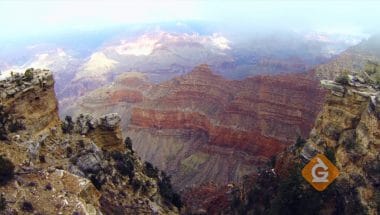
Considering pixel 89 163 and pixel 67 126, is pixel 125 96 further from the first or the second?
pixel 89 163

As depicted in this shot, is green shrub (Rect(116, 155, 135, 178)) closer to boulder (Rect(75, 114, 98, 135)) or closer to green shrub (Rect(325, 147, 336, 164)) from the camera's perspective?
boulder (Rect(75, 114, 98, 135))

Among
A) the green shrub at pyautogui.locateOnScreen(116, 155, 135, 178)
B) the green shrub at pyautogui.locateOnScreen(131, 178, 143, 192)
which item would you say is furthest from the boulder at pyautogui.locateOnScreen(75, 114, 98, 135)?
the green shrub at pyautogui.locateOnScreen(131, 178, 143, 192)

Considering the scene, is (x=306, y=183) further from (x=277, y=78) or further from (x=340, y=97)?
(x=277, y=78)

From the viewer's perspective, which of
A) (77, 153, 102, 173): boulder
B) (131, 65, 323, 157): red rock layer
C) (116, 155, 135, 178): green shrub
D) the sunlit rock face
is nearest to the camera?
(77, 153, 102, 173): boulder

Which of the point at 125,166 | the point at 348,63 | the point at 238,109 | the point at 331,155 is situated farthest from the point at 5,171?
the point at 348,63

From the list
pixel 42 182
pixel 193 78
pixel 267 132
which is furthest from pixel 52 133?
pixel 193 78

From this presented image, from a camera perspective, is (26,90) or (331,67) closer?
(26,90)

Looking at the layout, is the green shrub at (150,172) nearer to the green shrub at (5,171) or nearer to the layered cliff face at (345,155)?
the layered cliff face at (345,155)
